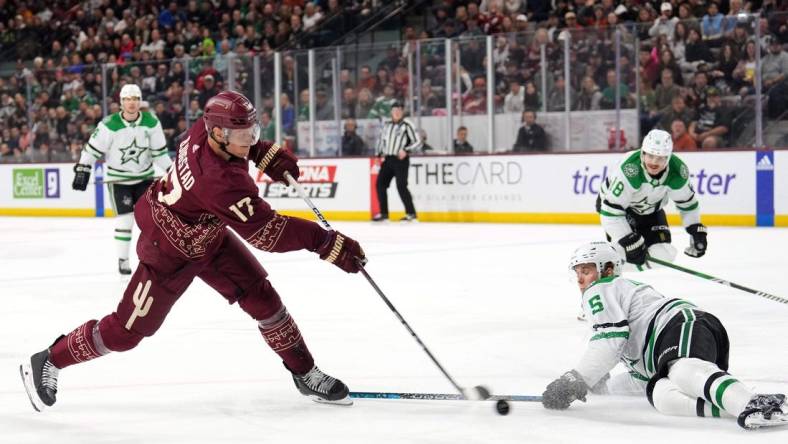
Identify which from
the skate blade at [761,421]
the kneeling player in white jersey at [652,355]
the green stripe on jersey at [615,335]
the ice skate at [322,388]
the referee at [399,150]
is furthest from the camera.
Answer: the referee at [399,150]

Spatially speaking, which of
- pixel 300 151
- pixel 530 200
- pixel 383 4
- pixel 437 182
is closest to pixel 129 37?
pixel 383 4

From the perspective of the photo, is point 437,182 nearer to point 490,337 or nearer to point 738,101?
point 738,101

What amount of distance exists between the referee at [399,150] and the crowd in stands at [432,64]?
0.51 meters

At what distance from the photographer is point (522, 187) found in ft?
43.1

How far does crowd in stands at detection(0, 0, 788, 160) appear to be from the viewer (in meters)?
11.9

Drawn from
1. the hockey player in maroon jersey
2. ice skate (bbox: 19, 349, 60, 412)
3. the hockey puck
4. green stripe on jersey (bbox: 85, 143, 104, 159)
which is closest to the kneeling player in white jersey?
the hockey puck

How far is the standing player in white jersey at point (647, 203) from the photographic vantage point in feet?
18.5

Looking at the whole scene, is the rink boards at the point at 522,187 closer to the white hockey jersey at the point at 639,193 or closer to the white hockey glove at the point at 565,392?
the white hockey jersey at the point at 639,193

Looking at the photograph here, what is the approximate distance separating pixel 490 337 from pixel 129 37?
15.4 meters

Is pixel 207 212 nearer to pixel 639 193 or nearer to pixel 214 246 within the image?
pixel 214 246

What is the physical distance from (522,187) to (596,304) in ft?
31.0

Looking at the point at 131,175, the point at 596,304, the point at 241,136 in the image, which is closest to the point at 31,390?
the point at 241,136

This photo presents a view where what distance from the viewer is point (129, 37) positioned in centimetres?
1945

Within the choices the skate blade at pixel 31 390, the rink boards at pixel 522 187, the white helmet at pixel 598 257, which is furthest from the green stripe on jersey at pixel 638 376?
the rink boards at pixel 522 187
